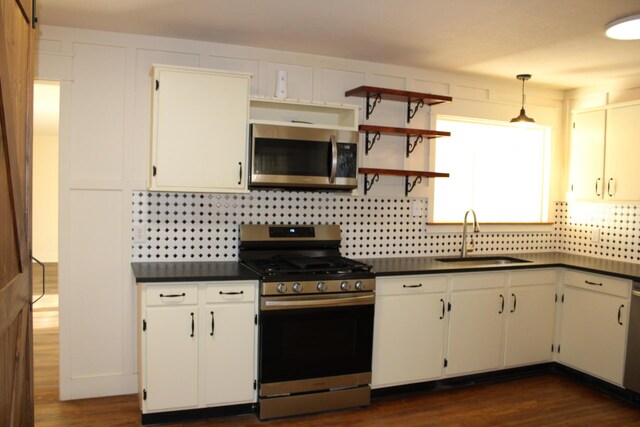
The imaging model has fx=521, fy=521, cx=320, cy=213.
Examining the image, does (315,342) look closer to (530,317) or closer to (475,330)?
(475,330)

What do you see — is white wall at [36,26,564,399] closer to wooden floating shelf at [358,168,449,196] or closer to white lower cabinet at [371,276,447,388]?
wooden floating shelf at [358,168,449,196]

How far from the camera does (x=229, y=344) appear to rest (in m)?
3.07

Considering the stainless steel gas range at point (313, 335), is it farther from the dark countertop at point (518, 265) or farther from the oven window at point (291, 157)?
the oven window at point (291, 157)

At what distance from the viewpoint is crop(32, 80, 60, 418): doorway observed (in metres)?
3.63

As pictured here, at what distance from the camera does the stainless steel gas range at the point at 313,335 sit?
3082mm

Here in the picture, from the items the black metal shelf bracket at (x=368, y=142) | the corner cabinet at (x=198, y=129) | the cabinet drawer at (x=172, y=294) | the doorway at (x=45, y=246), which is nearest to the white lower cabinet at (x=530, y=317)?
the black metal shelf bracket at (x=368, y=142)

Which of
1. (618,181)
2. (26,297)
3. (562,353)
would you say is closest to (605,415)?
(562,353)

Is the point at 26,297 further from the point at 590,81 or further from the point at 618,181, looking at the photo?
the point at 590,81

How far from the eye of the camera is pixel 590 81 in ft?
14.1

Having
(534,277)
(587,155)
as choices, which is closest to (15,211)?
(534,277)

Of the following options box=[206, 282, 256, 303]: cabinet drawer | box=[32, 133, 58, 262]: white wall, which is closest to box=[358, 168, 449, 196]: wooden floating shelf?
box=[206, 282, 256, 303]: cabinet drawer

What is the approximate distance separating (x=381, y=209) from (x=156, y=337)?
6.29ft

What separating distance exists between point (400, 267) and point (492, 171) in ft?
5.05

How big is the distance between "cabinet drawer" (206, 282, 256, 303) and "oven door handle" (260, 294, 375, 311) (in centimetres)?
10
